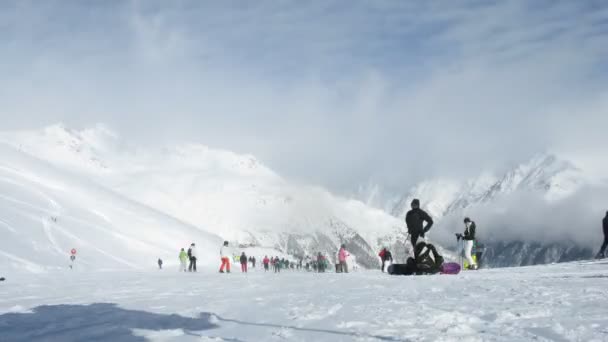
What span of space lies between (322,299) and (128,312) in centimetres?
464

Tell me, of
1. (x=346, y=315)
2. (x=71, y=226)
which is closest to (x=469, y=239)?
(x=346, y=315)

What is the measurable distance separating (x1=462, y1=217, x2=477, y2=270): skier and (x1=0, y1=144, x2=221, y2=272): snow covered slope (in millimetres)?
39804

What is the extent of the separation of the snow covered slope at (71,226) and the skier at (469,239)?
131ft

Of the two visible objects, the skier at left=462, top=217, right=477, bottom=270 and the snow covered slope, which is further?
the snow covered slope

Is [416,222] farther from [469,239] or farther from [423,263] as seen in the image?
[469,239]

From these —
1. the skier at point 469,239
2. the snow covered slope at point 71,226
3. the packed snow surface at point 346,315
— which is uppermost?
the snow covered slope at point 71,226

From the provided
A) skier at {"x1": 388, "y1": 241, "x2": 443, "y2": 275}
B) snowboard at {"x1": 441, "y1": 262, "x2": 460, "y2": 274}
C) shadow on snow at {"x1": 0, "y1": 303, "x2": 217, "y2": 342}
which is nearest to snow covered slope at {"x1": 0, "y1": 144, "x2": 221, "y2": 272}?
shadow on snow at {"x1": 0, "y1": 303, "x2": 217, "y2": 342}

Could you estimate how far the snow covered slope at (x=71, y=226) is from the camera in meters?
60.1

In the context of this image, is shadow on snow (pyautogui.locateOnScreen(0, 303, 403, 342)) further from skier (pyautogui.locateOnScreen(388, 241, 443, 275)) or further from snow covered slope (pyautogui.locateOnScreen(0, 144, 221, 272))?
snow covered slope (pyautogui.locateOnScreen(0, 144, 221, 272))

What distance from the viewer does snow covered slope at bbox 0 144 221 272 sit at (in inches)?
2366

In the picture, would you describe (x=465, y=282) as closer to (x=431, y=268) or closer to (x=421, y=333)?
(x=431, y=268)

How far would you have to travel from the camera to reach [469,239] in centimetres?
2719

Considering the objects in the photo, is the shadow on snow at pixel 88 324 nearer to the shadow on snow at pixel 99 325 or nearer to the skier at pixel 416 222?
the shadow on snow at pixel 99 325

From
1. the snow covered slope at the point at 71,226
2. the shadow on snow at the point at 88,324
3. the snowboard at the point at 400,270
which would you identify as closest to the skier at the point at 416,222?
the snowboard at the point at 400,270
